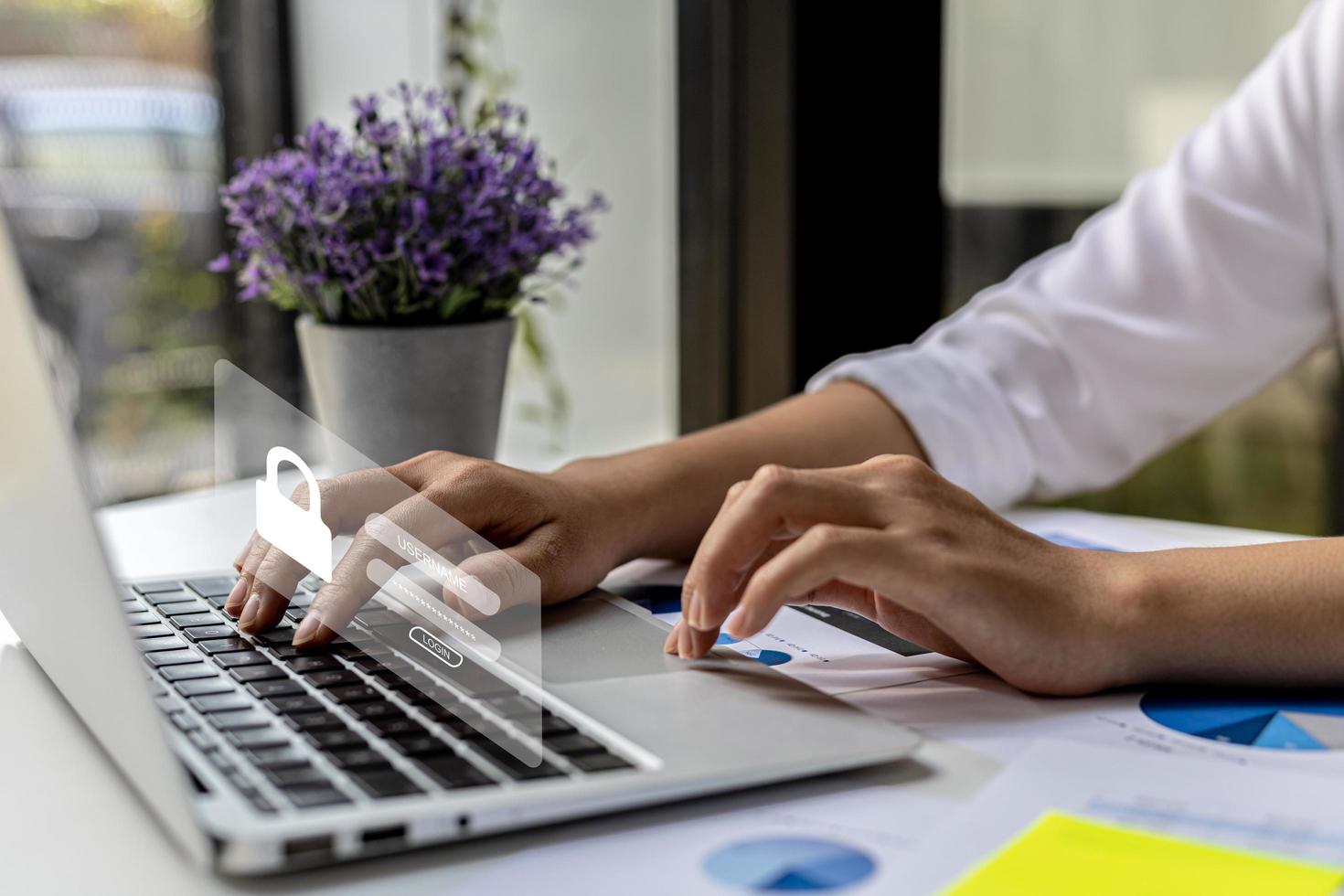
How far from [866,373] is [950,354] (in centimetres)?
8

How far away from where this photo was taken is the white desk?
0.38 metres

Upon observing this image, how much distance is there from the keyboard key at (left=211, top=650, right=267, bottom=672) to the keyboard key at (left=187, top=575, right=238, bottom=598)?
104 mm

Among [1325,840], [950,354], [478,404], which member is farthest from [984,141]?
[1325,840]

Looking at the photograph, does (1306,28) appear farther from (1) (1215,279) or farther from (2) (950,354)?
(2) (950,354)

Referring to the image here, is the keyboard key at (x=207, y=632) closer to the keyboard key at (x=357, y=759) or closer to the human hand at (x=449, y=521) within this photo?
the human hand at (x=449, y=521)

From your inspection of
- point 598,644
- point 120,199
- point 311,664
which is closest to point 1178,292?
point 598,644

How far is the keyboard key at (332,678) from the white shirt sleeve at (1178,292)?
544mm

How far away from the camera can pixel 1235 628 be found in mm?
530

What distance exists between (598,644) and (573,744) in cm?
13

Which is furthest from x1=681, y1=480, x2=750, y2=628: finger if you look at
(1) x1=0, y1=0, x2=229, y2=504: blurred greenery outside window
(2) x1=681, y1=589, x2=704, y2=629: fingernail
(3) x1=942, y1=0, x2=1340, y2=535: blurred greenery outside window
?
(3) x1=942, y1=0, x2=1340, y2=535: blurred greenery outside window

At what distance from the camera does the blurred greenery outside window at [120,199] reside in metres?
1.75

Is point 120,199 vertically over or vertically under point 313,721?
over

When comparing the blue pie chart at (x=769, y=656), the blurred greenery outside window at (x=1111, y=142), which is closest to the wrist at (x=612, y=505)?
the blue pie chart at (x=769, y=656)

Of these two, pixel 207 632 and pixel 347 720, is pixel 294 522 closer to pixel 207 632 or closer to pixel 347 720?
pixel 207 632
